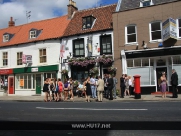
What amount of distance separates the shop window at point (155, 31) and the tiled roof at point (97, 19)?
3.86 meters

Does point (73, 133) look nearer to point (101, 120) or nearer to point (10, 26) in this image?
point (101, 120)

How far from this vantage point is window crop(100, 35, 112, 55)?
21.3 metres

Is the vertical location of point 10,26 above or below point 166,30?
above

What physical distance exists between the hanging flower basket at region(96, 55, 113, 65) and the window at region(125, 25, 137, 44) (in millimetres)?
2188

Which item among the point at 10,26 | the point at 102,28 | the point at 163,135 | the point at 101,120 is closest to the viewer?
the point at 163,135

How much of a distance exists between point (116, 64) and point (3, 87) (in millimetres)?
14890

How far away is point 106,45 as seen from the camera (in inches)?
846

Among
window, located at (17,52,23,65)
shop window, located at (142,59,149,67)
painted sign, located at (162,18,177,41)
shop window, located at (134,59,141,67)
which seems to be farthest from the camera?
window, located at (17,52,23,65)

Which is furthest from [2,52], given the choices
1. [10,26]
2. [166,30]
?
[166,30]

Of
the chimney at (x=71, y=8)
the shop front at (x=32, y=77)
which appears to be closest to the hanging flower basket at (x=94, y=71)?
the shop front at (x=32, y=77)

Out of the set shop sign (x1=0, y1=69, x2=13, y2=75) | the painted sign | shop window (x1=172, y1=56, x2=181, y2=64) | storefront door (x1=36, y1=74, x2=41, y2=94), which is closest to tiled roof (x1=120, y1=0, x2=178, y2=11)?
the painted sign

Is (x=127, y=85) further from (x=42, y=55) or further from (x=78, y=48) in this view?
(x=42, y=55)

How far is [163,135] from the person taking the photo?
18.6ft

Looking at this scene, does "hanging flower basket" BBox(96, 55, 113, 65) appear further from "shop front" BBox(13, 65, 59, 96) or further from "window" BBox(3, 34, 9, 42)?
"window" BBox(3, 34, 9, 42)
